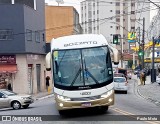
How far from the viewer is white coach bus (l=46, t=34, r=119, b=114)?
14.4 metres

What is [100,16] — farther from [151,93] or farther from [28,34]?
[151,93]

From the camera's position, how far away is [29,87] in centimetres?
3956

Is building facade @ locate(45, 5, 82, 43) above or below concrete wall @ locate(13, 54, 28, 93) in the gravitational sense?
above

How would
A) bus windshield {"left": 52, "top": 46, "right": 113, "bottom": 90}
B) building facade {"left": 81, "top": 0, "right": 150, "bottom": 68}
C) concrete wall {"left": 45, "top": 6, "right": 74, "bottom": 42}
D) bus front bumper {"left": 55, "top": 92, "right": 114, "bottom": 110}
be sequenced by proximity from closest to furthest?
bus front bumper {"left": 55, "top": 92, "right": 114, "bottom": 110}, bus windshield {"left": 52, "top": 46, "right": 113, "bottom": 90}, concrete wall {"left": 45, "top": 6, "right": 74, "bottom": 42}, building facade {"left": 81, "top": 0, "right": 150, "bottom": 68}

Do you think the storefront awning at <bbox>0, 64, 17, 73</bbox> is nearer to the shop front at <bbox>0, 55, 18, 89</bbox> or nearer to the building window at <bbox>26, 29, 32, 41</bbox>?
the shop front at <bbox>0, 55, 18, 89</bbox>

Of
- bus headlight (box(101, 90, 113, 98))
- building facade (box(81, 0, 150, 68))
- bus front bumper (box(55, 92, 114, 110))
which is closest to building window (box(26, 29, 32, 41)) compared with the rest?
bus front bumper (box(55, 92, 114, 110))

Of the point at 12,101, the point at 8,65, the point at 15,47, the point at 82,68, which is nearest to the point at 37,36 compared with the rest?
the point at 15,47

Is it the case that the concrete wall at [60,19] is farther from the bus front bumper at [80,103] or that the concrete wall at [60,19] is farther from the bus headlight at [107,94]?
the bus front bumper at [80,103]

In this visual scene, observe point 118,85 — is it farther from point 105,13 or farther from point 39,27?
point 105,13

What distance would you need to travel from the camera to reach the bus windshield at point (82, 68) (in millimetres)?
14461

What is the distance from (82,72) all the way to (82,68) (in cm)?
16

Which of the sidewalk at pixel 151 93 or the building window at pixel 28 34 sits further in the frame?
the building window at pixel 28 34

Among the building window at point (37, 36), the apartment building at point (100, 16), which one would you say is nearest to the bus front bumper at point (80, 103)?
the building window at point (37, 36)

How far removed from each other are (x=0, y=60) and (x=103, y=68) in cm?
2443
